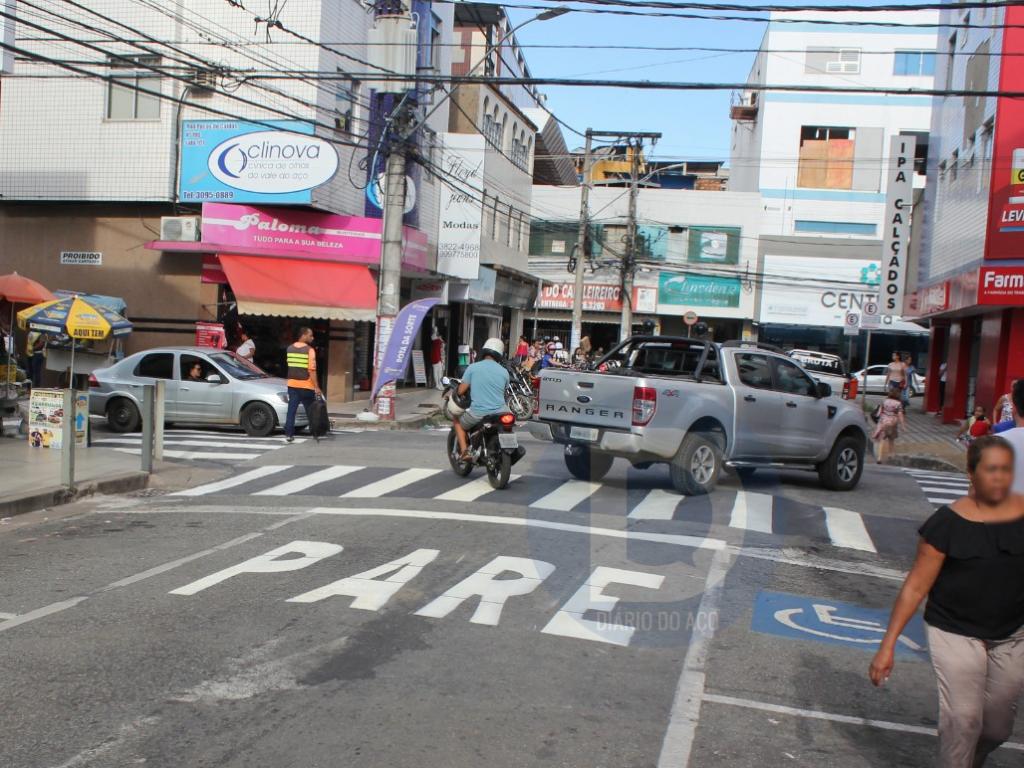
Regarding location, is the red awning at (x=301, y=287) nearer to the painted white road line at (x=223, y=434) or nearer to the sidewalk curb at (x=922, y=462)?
the painted white road line at (x=223, y=434)

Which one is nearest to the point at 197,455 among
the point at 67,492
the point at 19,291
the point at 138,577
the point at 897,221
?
the point at 67,492

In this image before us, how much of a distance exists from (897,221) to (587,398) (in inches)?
660

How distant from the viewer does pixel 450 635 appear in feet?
20.9

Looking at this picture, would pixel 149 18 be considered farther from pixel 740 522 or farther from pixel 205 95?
pixel 740 522

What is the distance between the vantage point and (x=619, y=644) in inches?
250

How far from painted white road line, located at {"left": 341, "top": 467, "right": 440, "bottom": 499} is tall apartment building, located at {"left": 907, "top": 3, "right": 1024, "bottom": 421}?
14.3 meters

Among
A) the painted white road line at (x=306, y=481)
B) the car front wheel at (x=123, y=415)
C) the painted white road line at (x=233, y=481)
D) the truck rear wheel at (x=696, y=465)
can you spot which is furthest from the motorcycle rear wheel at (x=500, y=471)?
the car front wheel at (x=123, y=415)

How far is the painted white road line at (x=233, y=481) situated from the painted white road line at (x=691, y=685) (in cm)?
662

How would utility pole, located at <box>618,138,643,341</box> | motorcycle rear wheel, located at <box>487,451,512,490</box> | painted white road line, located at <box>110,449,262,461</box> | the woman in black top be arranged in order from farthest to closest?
1. utility pole, located at <box>618,138,643,341</box>
2. painted white road line, located at <box>110,449,262,461</box>
3. motorcycle rear wheel, located at <box>487,451,512,490</box>
4. the woman in black top

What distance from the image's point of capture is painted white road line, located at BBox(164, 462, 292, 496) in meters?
12.3

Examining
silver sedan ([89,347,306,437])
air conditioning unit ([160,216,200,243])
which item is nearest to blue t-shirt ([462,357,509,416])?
silver sedan ([89,347,306,437])

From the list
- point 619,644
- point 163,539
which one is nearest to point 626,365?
point 163,539

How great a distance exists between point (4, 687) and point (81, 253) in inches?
819

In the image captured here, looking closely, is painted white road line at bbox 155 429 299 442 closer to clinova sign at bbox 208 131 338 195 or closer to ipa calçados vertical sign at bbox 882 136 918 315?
clinova sign at bbox 208 131 338 195
